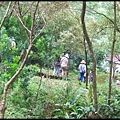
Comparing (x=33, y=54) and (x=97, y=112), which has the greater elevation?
(x=33, y=54)

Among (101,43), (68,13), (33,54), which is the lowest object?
(33,54)

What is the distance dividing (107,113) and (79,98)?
896mm

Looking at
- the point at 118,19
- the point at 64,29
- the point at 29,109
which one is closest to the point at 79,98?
the point at 29,109

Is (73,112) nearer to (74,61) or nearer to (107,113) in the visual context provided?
(107,113)

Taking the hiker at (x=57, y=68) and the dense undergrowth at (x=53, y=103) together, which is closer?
the dense undergrowth at (x=53, y=103)

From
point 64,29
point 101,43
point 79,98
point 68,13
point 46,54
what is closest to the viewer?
point 79,98

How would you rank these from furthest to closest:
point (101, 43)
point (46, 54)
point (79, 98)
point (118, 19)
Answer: point (101, 43)
point (118, 19)
point (46, 54)
point (79, 98)

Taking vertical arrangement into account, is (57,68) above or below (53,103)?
above

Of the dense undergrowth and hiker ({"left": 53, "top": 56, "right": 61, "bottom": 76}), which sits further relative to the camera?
hiker ({"left": 53, "top": 56, "right": 61, "bottom": 76})

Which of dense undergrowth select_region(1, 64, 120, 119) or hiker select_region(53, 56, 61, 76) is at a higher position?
hiker select_region(53, 56, 61, 76)

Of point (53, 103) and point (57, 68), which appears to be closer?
point (53, 103)

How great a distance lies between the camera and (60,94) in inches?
300

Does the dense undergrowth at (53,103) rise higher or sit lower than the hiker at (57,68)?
lower

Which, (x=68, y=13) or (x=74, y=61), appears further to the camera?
(x=74, y=61)
